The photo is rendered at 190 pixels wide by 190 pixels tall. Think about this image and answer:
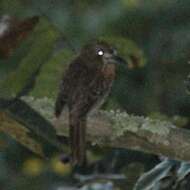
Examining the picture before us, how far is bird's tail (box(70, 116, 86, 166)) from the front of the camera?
148 inches

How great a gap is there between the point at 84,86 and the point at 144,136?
53 centimetres

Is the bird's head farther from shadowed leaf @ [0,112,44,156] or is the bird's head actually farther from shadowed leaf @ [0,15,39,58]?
shadowed leaf @ [0,112,44,156]

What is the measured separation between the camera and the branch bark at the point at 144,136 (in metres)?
3.76

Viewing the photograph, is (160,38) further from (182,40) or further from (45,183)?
(45,183)

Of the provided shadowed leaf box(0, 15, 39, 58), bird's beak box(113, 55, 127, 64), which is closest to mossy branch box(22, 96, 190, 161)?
shadowed leaf box(0, 15, 39, 58)

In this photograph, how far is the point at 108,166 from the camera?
4938mm

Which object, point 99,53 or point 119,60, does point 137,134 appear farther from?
point 99,53

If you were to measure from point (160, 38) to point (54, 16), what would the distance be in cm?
72

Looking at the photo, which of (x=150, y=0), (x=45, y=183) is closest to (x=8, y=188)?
(x=45, y=183)

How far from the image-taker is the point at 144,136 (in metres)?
3.79

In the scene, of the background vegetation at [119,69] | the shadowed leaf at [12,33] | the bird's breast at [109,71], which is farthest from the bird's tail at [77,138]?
the bird's breast at [109,71]

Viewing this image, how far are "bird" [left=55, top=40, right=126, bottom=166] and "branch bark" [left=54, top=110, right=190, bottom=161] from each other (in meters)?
0.08

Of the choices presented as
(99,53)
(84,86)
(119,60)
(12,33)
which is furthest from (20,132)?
(99,53)

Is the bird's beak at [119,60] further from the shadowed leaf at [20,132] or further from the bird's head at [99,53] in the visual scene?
the shadowed leaf at [20,132]
